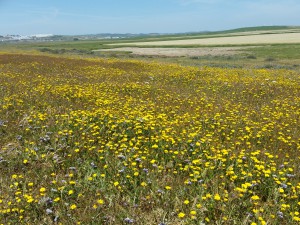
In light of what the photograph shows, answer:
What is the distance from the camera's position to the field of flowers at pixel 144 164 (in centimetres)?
455

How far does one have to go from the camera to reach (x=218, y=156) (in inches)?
242

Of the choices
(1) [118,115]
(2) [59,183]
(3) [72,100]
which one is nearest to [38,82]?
(3) [72,100]

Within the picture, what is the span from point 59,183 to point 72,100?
6.48 m

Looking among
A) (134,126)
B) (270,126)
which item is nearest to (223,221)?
(134,126)

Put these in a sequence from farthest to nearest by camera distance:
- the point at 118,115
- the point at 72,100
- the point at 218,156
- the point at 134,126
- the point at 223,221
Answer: the point at 72,100, the point at 118,115, the point at 134,126, the point at 218,156, the point at 223,221

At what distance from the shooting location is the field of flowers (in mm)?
4547

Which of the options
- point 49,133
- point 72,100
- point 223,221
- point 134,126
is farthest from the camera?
point 72,100

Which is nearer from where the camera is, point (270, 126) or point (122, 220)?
point (122, 220)

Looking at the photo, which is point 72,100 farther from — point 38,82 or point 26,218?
point 26,218

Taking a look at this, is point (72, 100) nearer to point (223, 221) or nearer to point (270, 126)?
point (270, 126)

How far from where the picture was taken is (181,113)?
9.90m

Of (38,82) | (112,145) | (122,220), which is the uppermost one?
(38,82)

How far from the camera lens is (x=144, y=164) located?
19.8 ft

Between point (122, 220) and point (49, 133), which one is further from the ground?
point (49, 133)
